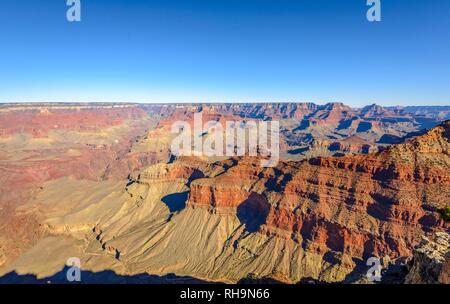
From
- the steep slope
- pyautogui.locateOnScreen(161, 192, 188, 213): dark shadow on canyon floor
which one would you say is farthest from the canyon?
pyautogui.locateOnScreen(161, 192, 188, 213): dark shadow on canyon floor

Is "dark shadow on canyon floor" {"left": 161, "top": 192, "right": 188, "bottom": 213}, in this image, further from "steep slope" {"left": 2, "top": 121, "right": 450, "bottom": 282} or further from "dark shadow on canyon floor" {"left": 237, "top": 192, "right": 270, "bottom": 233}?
"dark shadow on canyon floor" {"left": 237, "top": 192, "right": 270, "bottom": 233}

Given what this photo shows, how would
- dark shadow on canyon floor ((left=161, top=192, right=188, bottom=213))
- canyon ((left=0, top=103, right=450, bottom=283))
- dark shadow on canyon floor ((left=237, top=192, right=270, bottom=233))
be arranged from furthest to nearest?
dark shadow on canyon floor ((left=161, top=192, right=188, bottom=213))
dark shadow on canyon floor ((left=237, top=192, right=270, bottom=233))
canyon ((left=0, top=103, right=450, bottom=283))

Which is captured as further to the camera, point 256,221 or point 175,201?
point 175,201

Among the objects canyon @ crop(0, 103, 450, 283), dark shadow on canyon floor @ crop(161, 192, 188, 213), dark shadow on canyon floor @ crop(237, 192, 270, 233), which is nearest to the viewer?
canyon @ crop(0, 103, 450, 283)

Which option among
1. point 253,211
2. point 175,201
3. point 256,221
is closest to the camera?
point 256,221

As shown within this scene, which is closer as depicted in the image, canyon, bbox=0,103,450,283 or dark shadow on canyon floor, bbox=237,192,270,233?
canyon, bbox=0,103,450,283

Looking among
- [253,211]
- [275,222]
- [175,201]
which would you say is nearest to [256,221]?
[253,211]

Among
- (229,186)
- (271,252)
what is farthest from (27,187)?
(271,252)

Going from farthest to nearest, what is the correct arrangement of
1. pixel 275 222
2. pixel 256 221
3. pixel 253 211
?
pixel 253 211 < pixel 256 221 < pixel 275 222

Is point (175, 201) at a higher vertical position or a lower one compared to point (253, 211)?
lower

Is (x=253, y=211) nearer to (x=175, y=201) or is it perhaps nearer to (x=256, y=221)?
(x=256, y=221)

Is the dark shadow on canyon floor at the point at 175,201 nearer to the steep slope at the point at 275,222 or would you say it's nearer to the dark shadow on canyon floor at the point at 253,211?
the steep slope at the point at 275,222

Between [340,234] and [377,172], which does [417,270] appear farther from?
[377,172]
